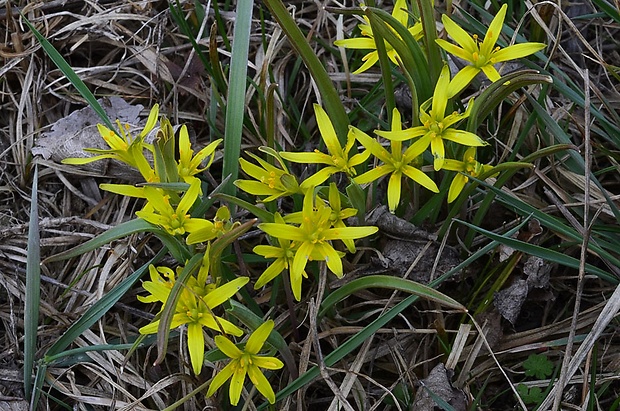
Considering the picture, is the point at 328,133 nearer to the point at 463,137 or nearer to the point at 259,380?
the point at 463,137

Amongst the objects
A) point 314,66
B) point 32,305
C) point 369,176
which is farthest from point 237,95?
point 32,305

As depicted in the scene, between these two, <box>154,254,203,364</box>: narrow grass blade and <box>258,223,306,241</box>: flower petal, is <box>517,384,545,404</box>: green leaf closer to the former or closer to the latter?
<box>258,223,306,241</box>: flower petal

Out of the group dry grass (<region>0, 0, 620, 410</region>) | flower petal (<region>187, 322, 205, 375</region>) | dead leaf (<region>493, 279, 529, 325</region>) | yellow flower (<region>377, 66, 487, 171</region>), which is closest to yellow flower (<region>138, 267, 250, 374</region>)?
flower petal (<region>187, 322, 205, 375</region>)

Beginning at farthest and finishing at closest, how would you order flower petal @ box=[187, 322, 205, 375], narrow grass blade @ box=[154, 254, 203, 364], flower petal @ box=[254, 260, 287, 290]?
flower petal @ box=[254, 260, 287, 290] → flower petal @ box=[187, 322, 205, 375] → narrow grass blade @ box=[154, 254, 203, 364]

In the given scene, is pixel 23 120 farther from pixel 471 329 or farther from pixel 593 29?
pixel 593 29

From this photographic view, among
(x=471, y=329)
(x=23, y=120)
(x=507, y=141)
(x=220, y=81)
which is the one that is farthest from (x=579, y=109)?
(x=23, y=120)

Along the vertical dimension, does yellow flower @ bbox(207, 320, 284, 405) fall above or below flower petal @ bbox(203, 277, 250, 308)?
below

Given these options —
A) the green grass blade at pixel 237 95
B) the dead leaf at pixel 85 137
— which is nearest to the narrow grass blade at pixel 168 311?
the green grass blade at pixel 237 95
